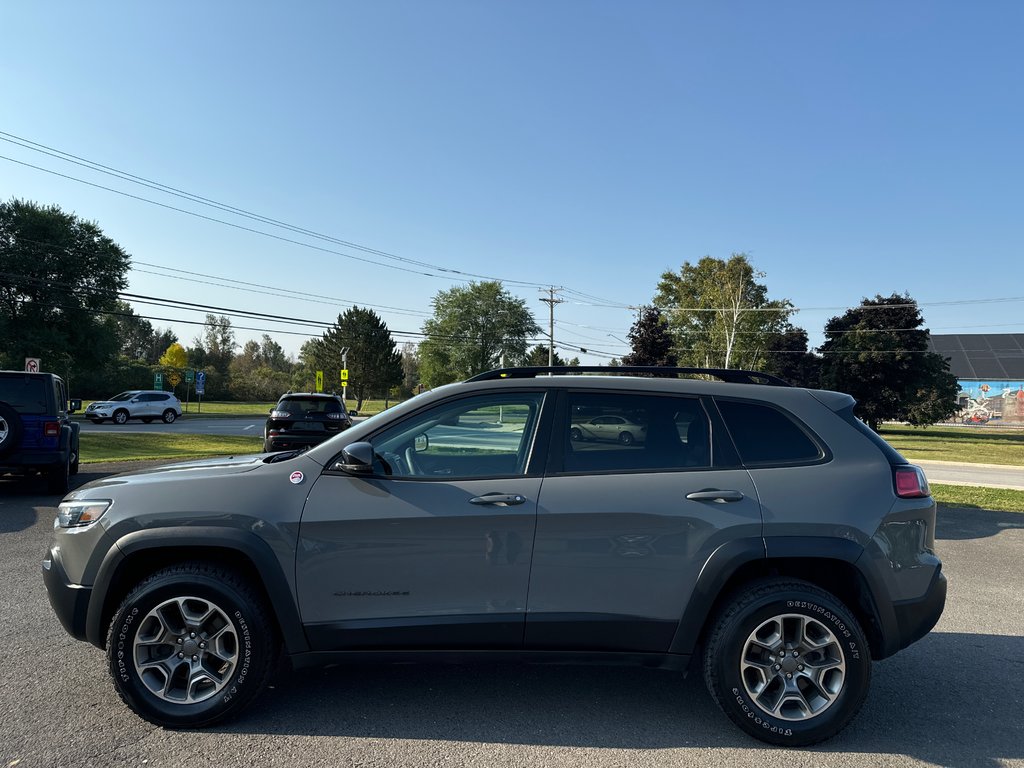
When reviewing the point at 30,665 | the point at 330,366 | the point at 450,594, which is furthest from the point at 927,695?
the point at 330,366

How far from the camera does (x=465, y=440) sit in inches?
144

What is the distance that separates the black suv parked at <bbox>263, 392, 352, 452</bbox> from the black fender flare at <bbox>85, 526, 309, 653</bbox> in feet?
37.0

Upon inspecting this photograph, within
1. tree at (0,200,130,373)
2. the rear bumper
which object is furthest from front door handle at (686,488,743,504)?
tree at (0,200,130,373)

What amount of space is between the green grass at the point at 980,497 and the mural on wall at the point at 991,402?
209ft

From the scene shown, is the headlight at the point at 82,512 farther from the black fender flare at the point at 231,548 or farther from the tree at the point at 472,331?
the tree at the point at 472,331

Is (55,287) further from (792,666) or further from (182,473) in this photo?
(792,666)

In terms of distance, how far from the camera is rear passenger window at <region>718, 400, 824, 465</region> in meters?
3.52

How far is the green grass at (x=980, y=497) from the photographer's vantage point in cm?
1134

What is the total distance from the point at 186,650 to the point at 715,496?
270cm

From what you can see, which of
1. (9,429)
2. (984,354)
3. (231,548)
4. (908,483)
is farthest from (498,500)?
(984,354)

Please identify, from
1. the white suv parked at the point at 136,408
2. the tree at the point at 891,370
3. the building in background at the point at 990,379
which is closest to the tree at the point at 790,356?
the tree at the point at 891,370

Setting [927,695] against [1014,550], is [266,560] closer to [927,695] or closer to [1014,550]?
[927,695]

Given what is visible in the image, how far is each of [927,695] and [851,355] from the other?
4682 centimetres

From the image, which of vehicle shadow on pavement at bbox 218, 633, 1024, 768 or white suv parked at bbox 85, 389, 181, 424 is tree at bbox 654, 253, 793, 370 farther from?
vehicle shadow on pavement at bbox 218, 633, 1024, 768
